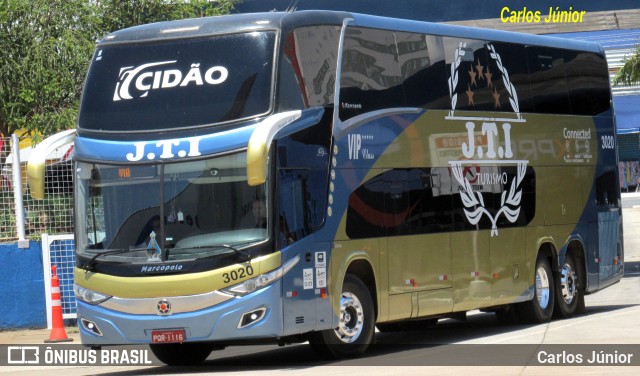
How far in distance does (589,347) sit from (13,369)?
23.2ft

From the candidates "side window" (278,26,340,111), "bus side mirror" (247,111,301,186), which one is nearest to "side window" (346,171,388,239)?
"side window" (278,26,340,111)

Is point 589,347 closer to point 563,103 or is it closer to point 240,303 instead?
point 240,303

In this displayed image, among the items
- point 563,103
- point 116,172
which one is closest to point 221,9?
point 563,103

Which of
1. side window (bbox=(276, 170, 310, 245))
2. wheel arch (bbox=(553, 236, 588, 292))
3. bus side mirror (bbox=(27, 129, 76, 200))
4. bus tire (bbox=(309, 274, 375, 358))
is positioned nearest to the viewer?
side window (bbox=(276, 170, 310, 245))

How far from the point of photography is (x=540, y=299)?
19.8m

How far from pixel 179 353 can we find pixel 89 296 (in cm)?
175

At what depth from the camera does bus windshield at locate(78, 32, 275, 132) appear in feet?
45.8

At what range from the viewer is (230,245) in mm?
13672

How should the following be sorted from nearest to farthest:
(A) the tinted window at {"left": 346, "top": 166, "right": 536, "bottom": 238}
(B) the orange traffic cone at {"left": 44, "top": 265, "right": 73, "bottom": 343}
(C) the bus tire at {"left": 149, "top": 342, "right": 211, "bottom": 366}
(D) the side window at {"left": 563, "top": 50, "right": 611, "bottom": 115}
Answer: (A) the tinted window at {"left": 346, "top": 166, "right": 536, "bottom": 238} → (C) the bus tire at {"left": 149, "top": 342, "right": 211, "bottom": 366} → (B) the orange traffic cone at {"left": 44, "top": 265, "right": 73, "bottom": 343} → (D) the side window at {"left": 563, "top": 50, "right": 611, "bottom": 115}

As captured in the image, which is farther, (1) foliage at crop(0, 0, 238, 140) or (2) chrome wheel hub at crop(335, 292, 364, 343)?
(1) foliage at crop(0, 0, 238, 140)

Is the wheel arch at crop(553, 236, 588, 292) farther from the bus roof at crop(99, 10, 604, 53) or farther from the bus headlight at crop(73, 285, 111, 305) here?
the bus headlight at crop(73, 285, 111, 305)

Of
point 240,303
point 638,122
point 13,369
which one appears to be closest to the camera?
point 240,303

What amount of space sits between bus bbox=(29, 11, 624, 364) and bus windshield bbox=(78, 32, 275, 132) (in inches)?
0.7

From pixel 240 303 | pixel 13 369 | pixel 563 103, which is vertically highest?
pixel 563 103
